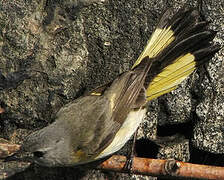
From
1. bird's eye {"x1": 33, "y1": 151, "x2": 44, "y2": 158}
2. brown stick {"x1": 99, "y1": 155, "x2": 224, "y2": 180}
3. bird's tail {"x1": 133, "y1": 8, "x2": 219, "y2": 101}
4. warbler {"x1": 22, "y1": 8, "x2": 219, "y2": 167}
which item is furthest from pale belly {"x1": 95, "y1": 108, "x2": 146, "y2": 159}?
bird's eye {"x1": 33, "y1": 151, "x2": 44, "y2": 158}

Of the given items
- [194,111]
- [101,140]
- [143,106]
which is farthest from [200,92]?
[101,140]

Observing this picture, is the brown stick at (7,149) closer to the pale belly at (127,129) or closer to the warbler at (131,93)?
the warbler at (131,93)

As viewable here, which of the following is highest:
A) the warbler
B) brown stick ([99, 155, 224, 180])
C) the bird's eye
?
the warbler

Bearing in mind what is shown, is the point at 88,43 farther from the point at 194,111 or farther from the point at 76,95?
the point at 194,111

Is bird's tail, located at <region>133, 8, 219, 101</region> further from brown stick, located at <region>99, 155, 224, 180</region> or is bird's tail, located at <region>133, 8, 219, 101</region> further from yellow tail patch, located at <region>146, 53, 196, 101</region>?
brown stick, located at <region>99, 155, 224, 180</region>

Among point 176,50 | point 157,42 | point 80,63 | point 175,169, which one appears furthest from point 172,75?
point 175,169

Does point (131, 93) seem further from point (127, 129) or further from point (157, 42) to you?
point (157, 42)
